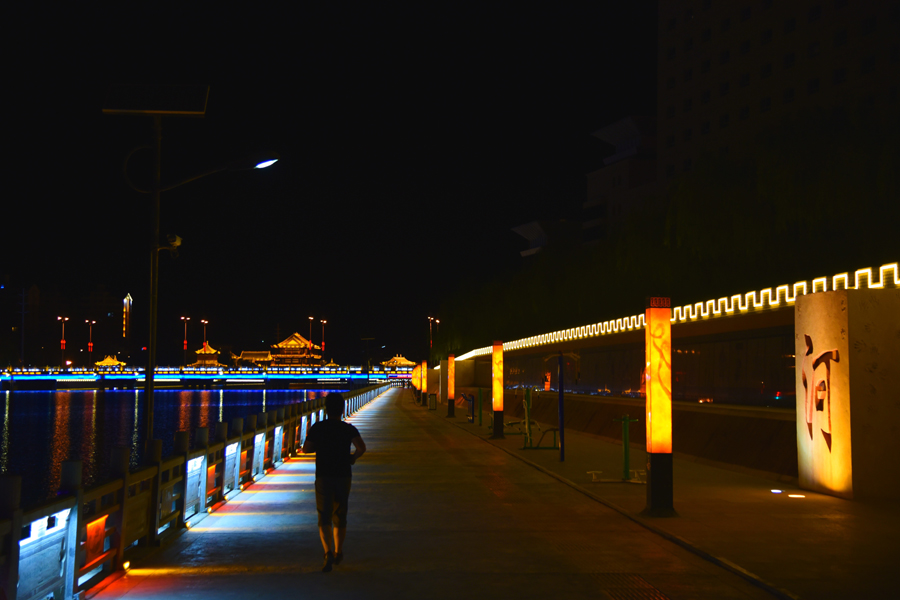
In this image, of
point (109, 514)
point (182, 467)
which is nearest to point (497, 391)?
point (182, 467)

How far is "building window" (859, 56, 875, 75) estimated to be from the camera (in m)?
66.2

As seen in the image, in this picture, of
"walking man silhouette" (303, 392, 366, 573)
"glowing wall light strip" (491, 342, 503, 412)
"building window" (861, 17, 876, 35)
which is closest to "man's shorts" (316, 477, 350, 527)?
"walking man silhouette" (303, 392, 366, 573)

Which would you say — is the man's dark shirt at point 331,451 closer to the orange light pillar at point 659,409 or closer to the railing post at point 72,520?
the railing post at point 72,520

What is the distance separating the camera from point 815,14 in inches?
2854

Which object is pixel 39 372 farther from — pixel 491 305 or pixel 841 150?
pixel 841 150

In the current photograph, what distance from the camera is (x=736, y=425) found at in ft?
61.0

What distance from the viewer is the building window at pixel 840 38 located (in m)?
69.0

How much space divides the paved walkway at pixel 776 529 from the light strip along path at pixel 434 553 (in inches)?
14.5

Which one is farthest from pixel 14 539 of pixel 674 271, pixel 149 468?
pixel 674 271

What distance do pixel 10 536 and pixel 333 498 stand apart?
11.4 ft

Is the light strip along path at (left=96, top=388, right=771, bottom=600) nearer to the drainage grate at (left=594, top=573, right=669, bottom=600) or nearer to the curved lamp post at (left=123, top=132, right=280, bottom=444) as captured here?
the drainage grate at (left=594, top=573, right=669, bottom=600)

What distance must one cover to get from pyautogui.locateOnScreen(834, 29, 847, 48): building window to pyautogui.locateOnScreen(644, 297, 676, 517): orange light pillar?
66926 millimetres

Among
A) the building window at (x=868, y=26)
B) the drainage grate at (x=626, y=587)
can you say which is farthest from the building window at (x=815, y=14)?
the drainage grate at (x=626, y=587)

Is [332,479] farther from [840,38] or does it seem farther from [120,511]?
[840,38]
